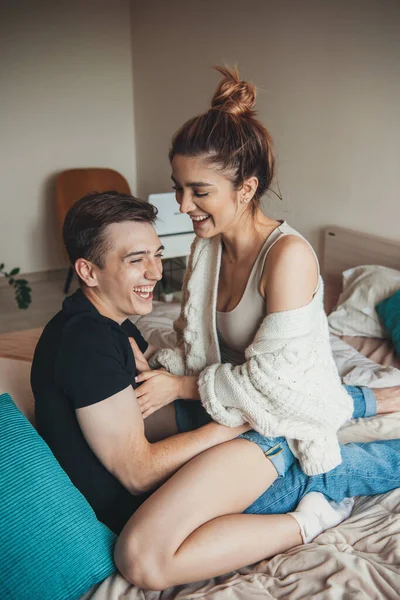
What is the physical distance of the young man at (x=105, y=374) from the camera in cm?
123

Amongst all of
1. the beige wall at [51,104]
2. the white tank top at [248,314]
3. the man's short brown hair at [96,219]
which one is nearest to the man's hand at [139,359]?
the white tank top at [248,314]

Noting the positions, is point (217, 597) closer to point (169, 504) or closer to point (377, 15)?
point (169, 504)

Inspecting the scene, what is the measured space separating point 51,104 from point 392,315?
352 centimetres

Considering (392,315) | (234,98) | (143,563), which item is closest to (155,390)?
(143,563)

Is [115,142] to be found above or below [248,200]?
below

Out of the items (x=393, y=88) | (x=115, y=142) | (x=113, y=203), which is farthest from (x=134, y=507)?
(x=115, y=142)

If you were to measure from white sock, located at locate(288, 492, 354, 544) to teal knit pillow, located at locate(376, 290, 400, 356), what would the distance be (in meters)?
0.93

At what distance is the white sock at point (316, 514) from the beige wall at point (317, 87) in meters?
1.75

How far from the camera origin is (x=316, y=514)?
1.36 meters

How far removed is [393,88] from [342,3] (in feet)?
1.80

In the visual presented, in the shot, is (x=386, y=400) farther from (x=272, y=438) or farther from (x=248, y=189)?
(x=248, y=189)

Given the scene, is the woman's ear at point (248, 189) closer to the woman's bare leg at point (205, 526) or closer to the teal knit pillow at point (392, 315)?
the woman's bare leg at point (205, 526)

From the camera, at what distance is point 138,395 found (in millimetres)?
1434

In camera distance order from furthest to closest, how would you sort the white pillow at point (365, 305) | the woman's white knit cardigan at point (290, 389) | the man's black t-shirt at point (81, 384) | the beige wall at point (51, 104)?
the beige wall at point (51, 104), the white pillow at point (365, 305), the woman's white knit cardigan at point (290, 389), the man's black t-shirt at point (81, 384)
